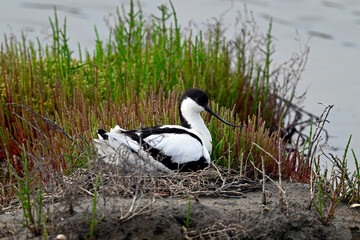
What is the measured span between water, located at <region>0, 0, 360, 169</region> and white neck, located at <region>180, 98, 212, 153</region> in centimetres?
471

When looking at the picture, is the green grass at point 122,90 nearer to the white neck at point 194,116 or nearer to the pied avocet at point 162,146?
the white neck at point 194,116

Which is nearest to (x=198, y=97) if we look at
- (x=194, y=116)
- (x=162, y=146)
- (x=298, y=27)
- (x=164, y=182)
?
(x=194, y=116)

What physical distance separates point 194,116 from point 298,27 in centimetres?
862

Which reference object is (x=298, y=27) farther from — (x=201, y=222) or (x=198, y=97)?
(x=201, y=222)

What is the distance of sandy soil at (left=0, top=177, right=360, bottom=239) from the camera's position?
5.09m

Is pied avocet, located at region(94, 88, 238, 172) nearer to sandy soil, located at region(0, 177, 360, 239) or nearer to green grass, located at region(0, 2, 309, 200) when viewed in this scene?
sandy soil, located at region(0, 177, 360, 239)

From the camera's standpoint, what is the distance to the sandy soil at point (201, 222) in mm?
5090

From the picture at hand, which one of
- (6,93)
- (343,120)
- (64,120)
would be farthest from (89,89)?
(343,120)

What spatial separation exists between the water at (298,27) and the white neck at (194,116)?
4.71 metres

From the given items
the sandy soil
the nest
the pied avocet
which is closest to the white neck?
the pied avocet

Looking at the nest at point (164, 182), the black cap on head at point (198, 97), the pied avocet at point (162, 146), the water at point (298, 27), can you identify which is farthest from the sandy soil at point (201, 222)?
the water at point (298, 27)

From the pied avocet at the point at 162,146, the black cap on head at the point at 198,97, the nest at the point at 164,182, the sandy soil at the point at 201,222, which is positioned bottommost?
the sandy soil at the point at 201,222

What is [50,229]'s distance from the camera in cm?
504

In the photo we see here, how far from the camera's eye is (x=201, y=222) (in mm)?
5266
